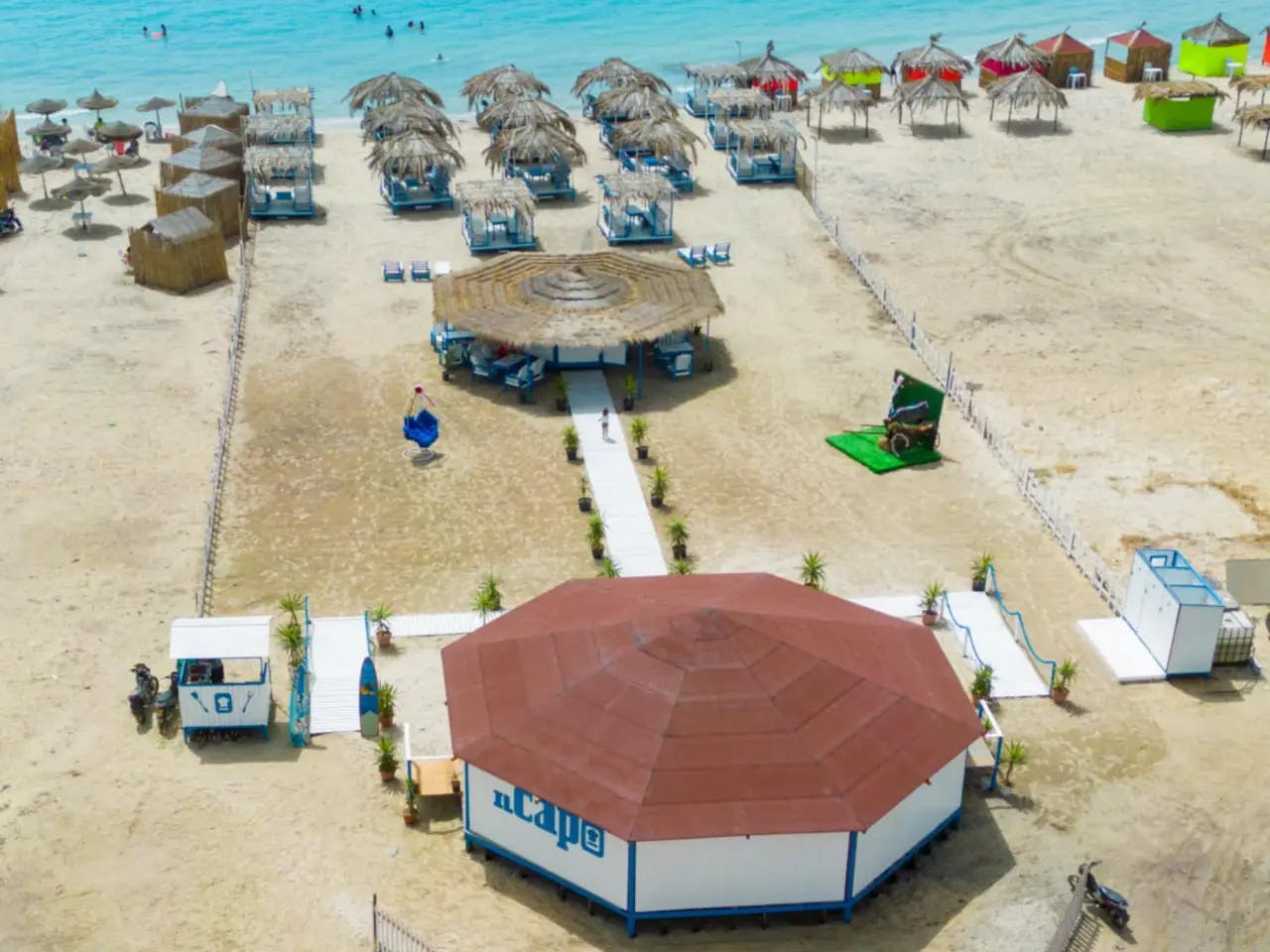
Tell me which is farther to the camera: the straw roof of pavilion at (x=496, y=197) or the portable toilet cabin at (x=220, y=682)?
the straw roof of pavilion at (x=496, y=197)

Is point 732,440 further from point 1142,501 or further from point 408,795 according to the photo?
point 408,795

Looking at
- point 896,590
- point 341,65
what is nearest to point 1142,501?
point 896,590

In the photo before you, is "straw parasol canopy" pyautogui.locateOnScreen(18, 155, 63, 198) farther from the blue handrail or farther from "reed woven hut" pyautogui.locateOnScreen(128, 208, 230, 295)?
the blue handrail

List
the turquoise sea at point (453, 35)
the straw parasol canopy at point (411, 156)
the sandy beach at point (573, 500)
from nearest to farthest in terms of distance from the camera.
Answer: the sandy beach at point (573, 500), the straw parasol canopy at point (411, 156), the turquoise sea at point (453, 35)

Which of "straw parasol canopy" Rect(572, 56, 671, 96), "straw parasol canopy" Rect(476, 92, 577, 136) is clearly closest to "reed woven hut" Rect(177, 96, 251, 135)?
"straw parasol canopy" Rect(476, 92, 577, 136)

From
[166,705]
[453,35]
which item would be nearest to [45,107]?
[453,35]

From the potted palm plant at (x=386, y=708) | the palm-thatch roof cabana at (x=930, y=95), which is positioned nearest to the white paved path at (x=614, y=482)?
the potted palm plant at (x=386, y=708)

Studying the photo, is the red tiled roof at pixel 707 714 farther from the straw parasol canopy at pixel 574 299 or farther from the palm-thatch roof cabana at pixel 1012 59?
the palm-thatch roof cabana at pixel 1012 59

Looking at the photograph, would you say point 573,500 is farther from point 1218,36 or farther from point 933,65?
point 1218,36
